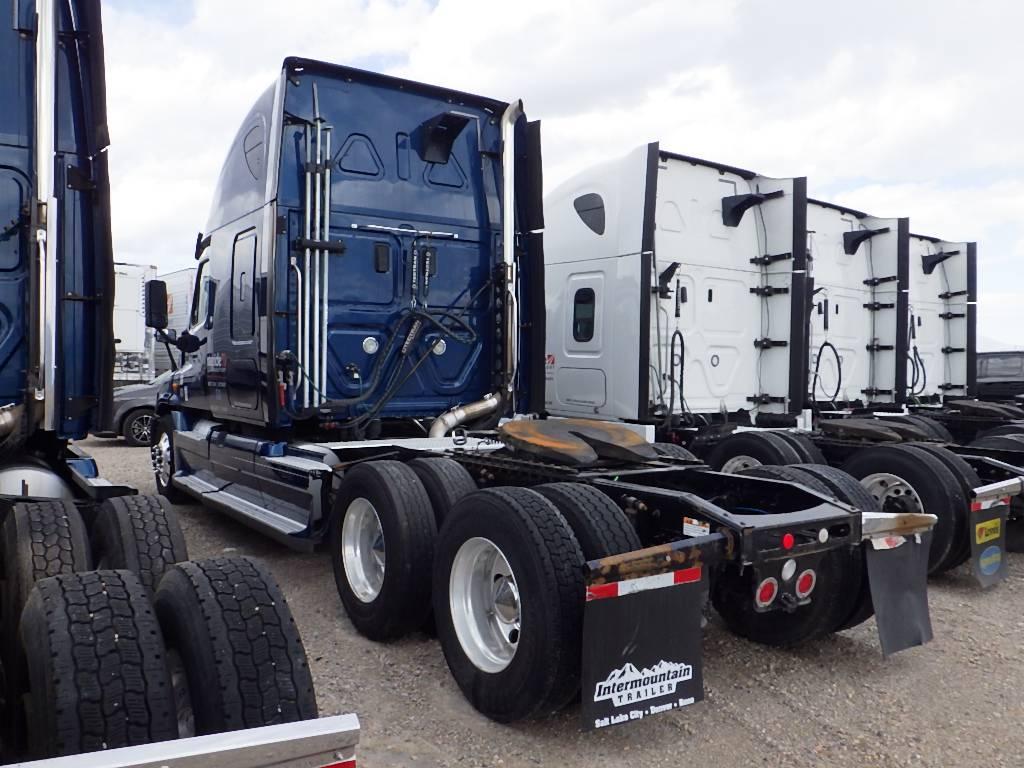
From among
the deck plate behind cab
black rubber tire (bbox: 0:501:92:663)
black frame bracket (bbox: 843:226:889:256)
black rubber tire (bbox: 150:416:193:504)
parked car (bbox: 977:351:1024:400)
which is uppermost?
black frame bracket (bbox: 843:226:889:256)

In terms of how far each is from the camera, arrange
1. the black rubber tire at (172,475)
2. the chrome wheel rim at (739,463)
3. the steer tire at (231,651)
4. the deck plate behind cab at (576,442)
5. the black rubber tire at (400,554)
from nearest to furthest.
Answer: the steer tire at (231,651) < the black rubber tire at (400,554) < the deck plate behind cab at (576,442) < the chrome wheel rim at (739,463) < the black rubber tire at (172,475)

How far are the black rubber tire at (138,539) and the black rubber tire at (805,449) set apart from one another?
4.90 metres

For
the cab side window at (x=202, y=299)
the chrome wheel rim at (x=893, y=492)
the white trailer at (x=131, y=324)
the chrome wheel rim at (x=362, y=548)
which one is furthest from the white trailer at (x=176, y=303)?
the chrome wheel rim at (x=893, y=492)

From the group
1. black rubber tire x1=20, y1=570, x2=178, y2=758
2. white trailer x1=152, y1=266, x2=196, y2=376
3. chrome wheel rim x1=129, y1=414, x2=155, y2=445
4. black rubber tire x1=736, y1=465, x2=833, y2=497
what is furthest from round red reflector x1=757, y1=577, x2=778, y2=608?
white trailer x1=152, y1=266, x2=196, y2=376

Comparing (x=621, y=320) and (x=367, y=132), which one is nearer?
(x=367, y=132)

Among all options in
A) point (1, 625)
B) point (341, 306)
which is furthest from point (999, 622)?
point (1, 625)

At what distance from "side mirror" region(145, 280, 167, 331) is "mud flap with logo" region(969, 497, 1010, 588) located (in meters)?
5.33

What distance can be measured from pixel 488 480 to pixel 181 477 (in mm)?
4218

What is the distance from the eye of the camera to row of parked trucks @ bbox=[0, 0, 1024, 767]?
2.15 metres

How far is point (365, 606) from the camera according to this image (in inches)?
171

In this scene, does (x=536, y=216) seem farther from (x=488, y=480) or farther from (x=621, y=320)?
(x=488, y=480)

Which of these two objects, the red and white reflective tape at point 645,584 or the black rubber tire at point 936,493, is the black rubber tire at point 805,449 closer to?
the black rubber tire at point 936,493

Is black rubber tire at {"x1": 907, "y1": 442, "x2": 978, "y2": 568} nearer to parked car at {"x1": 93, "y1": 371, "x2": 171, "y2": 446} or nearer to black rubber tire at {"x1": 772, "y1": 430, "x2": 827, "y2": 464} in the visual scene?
black rubber tire at {"x1": 772, "y1": 430, "x2": 827, "y2": 464}

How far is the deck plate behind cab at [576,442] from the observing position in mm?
4195
